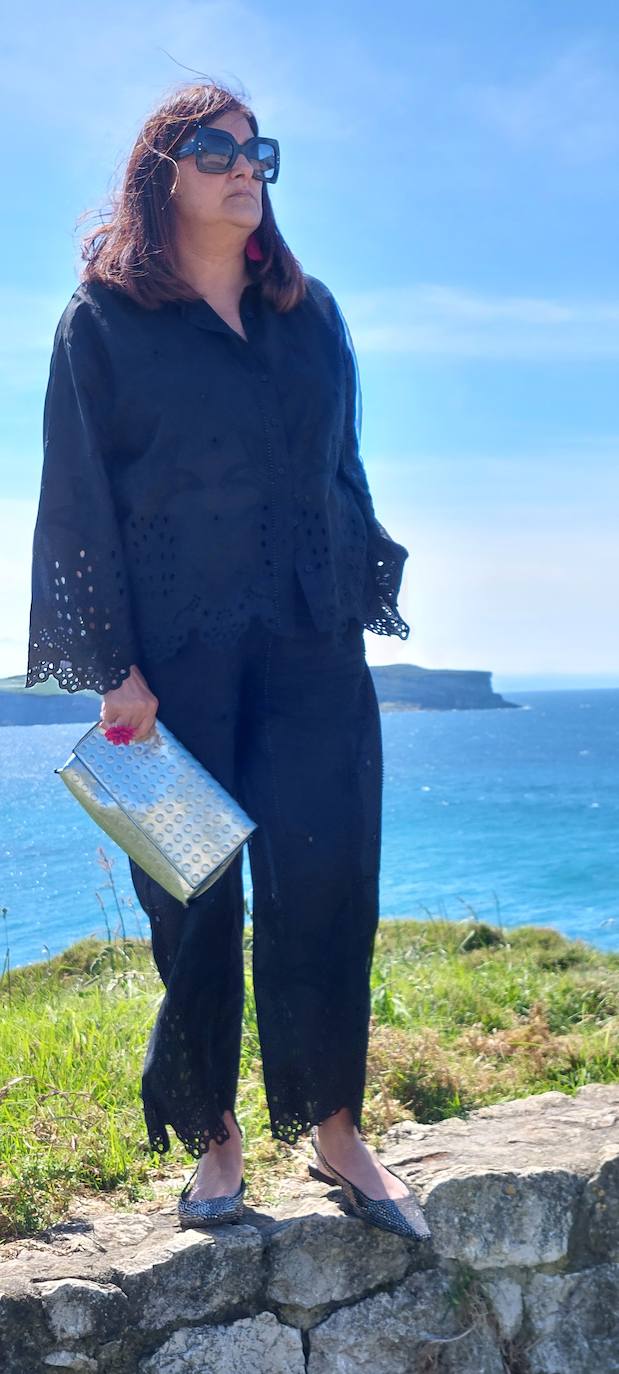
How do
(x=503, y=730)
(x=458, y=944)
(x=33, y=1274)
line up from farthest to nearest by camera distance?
(x=503, y=730), (x=458, y=944), (x=33, y=1274)

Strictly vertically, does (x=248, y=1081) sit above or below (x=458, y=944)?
above

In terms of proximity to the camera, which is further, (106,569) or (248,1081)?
(248,1081)

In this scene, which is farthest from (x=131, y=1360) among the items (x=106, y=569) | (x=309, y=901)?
(x=106, y=569)

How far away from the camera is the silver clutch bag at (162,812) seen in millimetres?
2271

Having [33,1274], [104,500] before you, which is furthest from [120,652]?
[33,1274]

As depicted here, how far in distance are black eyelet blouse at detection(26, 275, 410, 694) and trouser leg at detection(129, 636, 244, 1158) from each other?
76mm

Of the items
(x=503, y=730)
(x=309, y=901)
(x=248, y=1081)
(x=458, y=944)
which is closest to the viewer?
(x=309, y=901)

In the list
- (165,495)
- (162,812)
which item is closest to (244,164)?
(165,495)

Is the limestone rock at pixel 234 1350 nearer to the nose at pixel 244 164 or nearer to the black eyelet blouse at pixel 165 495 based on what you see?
the black eyelet blouse at pixel 165 495

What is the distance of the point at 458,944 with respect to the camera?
7727 millimetres

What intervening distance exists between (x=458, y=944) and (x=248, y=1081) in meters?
4.34

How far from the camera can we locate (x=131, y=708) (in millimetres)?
2396

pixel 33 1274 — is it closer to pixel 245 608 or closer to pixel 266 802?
pixel 266 802

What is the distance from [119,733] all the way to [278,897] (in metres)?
0.53
